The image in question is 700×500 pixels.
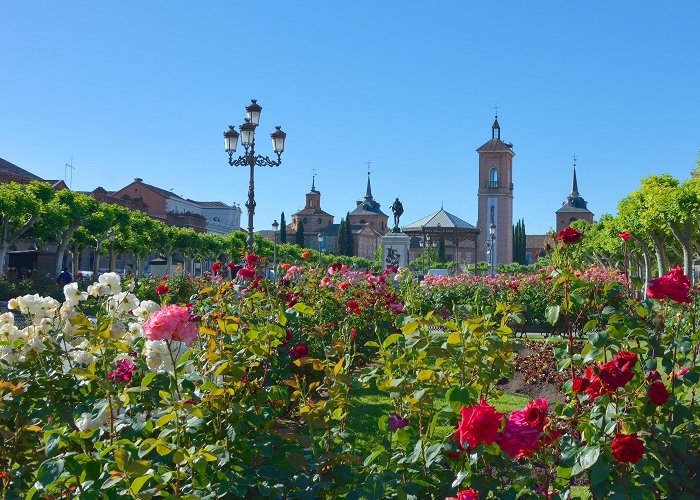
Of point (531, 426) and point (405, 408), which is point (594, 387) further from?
point (405, 408)

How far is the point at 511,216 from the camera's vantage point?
84250mm

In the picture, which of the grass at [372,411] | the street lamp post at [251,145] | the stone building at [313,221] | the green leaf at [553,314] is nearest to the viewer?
the green leaf at [553,314]

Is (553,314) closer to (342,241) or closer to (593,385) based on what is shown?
(593,385)

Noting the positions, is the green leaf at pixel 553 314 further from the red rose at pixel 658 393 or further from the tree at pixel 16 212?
the tree at pixel 16 212

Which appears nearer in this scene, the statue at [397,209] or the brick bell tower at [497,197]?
the statue at [397,209]

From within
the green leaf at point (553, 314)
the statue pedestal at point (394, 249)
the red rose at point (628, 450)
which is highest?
the statue pedestal at point (394, 249)

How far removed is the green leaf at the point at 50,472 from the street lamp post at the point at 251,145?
13.0 m

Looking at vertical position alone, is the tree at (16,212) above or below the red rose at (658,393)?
above

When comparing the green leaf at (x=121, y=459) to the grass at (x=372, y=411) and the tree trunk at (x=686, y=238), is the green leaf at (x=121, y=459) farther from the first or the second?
the tree trunk at (x=686, y=238)

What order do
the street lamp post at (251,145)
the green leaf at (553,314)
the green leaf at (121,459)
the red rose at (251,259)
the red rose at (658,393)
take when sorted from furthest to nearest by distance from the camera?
the street lamp post at (251,145) < the red rose at (251,259) < the green leaf at (553,314) < the red rose at (658,393) < the green leaf at (121,459)

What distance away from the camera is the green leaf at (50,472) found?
2.17m

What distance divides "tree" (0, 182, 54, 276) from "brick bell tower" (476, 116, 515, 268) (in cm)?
5919

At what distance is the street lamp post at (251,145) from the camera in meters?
15.5

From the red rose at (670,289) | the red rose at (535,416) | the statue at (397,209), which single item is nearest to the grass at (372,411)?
the red rose at (670,289)
